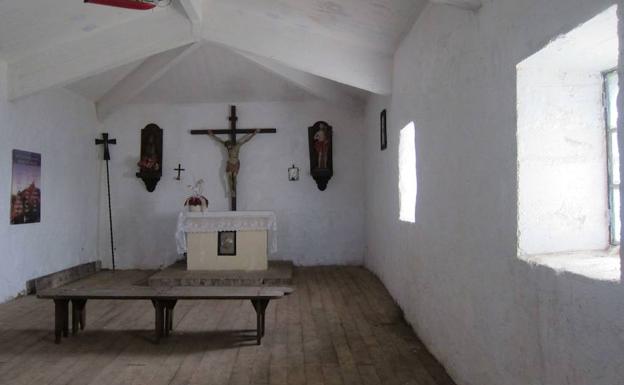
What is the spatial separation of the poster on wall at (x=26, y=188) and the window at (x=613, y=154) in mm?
6030

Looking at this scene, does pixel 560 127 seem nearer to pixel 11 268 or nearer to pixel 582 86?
pixel 582 86

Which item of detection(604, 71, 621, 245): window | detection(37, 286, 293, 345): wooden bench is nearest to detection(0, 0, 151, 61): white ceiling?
detection(37, 286, 293, 345): wooden bench

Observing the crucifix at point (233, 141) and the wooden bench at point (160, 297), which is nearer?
the wooden bench at point (160, 297)

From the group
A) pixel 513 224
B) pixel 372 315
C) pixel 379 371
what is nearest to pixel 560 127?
pixel 513 224

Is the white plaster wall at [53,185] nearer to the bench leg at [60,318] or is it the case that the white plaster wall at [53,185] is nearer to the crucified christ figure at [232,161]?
the bench leg at [60,318]

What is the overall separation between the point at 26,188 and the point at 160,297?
314 centimetres

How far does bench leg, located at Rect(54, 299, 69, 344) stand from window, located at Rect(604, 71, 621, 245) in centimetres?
403

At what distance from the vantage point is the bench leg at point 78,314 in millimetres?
4320

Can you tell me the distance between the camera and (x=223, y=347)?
400 centimetres

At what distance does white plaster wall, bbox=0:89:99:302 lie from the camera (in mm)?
5695

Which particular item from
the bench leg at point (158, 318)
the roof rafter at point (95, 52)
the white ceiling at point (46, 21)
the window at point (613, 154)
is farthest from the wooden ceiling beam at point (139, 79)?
the window at point (613, 154)

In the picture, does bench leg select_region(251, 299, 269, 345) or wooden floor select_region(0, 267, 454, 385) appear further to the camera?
bench leg select_region(251, 299, 269, 345)

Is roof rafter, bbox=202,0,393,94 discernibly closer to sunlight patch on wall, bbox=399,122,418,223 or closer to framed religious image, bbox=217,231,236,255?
sunlight patch on wall, bbox=399,122,418,223

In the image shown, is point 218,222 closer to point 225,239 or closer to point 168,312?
point 225,239
